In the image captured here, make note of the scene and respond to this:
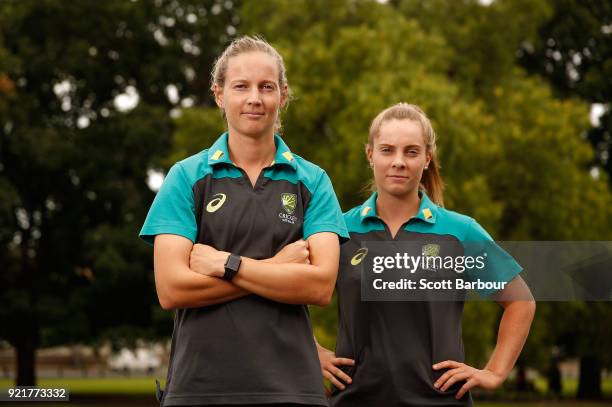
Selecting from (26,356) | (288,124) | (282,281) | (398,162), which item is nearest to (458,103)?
(288,124)

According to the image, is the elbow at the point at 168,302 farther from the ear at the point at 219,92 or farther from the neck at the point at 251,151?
the ear at the point at 219,92

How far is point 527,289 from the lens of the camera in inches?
209

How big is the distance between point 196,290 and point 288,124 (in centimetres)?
2481

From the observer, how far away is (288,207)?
13.5ft

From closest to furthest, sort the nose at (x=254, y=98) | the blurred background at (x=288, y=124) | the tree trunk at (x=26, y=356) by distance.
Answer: the nose at (x=254, y=98) → the blurred background at (x=288, y=124) → the tree trunk at (x=26, y=356)

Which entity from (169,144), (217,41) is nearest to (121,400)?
(169,144)

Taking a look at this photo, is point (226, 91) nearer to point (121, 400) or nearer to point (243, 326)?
point (243, 326)

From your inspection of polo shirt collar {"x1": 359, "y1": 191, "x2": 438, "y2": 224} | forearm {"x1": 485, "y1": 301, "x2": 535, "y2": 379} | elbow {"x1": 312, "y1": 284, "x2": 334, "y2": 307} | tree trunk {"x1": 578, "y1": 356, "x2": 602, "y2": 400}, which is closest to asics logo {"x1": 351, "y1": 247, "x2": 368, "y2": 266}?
polo shirt collar {"x1": 359, "y1": 191, "x2": 438, "y2": 224}

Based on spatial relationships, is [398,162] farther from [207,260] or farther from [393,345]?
[207,260]

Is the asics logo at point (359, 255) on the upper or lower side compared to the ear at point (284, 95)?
lower

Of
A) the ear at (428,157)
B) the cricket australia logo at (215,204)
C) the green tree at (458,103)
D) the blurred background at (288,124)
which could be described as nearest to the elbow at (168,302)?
the cricket australia logo at (215,204)

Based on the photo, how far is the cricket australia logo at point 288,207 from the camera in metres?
4.08

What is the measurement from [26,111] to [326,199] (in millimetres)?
34576

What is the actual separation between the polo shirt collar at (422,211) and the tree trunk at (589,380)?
A: 117ft
